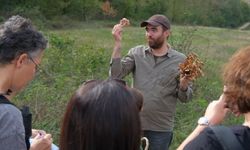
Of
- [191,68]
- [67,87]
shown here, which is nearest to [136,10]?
[67,87]

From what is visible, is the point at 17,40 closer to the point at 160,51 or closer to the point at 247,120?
the point at 247,120

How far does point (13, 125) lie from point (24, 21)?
22.4 inches

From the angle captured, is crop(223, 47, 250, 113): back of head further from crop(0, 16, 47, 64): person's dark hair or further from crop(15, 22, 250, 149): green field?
crop(15, 22, 250, 149): green field

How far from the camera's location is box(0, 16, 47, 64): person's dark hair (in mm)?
2613

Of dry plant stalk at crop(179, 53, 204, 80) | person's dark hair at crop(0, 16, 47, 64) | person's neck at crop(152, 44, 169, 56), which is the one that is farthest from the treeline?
person's dark hair at crop(0, 16, 47, 64)

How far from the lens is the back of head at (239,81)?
2.36 meters

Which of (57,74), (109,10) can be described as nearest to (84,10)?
(109,10)

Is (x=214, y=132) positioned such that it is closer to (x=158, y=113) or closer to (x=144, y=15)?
(x=158, y=113)

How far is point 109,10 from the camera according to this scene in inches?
2069

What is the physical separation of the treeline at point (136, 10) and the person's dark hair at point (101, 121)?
29.0 meters

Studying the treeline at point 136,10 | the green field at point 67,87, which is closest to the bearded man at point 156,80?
the green field at point 67,87

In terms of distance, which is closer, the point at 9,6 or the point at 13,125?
the point at 13,125

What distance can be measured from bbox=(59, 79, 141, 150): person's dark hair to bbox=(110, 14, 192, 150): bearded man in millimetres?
2648

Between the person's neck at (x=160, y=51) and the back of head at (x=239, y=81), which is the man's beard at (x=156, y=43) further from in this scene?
the back of head at (x=239, y=81)
